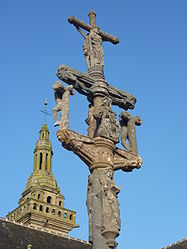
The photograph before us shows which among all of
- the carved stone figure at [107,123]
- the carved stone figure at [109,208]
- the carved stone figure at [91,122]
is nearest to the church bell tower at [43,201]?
the carved stone figure at [91,122]

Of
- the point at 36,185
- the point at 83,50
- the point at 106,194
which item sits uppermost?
the point at 36,185

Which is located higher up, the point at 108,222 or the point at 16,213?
the point at 16,213

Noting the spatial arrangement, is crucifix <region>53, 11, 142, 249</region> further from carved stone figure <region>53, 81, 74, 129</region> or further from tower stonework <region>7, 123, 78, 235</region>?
tower stonework <region>7, 123, 78, 235</region>

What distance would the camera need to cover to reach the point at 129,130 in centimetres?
738

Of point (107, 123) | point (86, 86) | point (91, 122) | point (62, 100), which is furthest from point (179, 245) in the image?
point (62, 100)

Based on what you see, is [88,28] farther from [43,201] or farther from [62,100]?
[43,201]

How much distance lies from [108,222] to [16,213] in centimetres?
3885

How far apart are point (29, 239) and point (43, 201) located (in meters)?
20.2

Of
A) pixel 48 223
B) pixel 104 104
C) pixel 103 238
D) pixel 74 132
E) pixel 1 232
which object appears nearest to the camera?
pixel 103 238

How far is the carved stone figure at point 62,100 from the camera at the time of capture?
6508mm

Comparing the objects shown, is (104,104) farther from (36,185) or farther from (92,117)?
(36,185)

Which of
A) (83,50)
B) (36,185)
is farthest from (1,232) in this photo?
(36,185)

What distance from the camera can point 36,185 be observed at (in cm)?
4653

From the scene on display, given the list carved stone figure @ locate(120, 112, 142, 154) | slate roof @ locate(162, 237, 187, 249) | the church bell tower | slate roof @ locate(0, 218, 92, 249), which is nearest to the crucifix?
carved stone figure @ locate(120, 112, 142, 154)
